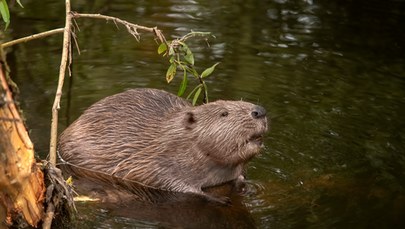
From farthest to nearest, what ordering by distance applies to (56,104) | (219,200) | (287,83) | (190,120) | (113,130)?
(287,83) < (113,130) < (190,120) < (219,200) < (56,104)

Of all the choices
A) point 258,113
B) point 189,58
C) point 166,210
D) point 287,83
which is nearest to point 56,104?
point 166,210

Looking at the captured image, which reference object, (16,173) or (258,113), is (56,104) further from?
(258,113)

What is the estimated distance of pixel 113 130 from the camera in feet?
18.4

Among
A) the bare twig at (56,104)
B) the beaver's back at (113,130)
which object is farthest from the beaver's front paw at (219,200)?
the bare twig at (56,104)

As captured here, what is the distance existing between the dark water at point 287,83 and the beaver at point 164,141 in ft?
0.91

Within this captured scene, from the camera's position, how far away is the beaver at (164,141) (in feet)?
17.3

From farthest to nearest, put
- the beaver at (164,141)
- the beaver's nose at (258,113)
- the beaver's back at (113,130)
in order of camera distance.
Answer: the beaver's back at (113,130), the beaver at (164,141), the beaver's nose at (258,113)

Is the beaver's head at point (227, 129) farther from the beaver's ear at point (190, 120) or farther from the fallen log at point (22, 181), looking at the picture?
the fallen log at point (22, 181)

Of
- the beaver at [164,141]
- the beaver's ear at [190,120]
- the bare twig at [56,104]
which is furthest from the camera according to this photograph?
the beaver's ear at [190,120]

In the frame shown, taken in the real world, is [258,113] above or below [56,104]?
below

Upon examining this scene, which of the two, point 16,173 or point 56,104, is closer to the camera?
point 16,173

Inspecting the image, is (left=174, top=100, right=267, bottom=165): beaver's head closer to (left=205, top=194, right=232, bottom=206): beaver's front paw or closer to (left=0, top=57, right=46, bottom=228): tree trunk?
(left=205, top=194, right=232, bottom=206): beaver's front paw

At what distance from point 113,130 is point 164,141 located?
0.36 meters

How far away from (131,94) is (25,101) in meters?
1.14
